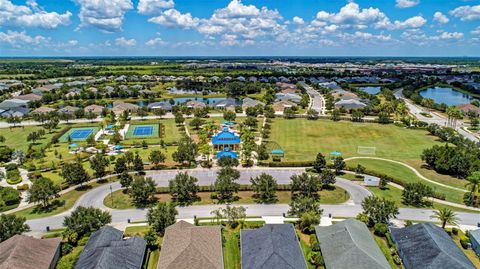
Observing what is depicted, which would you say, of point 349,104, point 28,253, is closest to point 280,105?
point 349,104

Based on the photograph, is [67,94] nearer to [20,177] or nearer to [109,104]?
[109,104]

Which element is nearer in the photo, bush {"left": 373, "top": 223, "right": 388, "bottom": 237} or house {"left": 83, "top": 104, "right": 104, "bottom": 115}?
bush {"left": 373, "top": 223, "right": 388, "bottom": 237}

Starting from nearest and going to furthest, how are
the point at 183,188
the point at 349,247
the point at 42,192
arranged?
the point at 349,247 < the point at 42,192 < the point at 183,188

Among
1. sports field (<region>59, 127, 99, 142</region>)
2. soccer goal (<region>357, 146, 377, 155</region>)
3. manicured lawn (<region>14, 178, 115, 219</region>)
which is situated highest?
sports field (<region>59, 127, 99, 142</region>)

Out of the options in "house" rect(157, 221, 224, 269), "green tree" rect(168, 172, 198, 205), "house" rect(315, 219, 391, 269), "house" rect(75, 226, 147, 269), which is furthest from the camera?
"green tree" rect(168, 172, 198, 205)

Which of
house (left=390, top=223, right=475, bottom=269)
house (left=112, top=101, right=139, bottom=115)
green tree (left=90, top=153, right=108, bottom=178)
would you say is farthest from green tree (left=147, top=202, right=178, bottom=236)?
house (left=112, top=101, right=139, bottom=115)

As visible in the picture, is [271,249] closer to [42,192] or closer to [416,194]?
[416,194]

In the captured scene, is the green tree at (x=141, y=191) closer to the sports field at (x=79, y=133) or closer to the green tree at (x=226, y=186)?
the green tree at (x=226, y=186)

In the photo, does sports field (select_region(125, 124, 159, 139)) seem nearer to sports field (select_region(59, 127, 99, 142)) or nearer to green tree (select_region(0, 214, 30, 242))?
sports field (select_region(59, 127, 99, 142))
